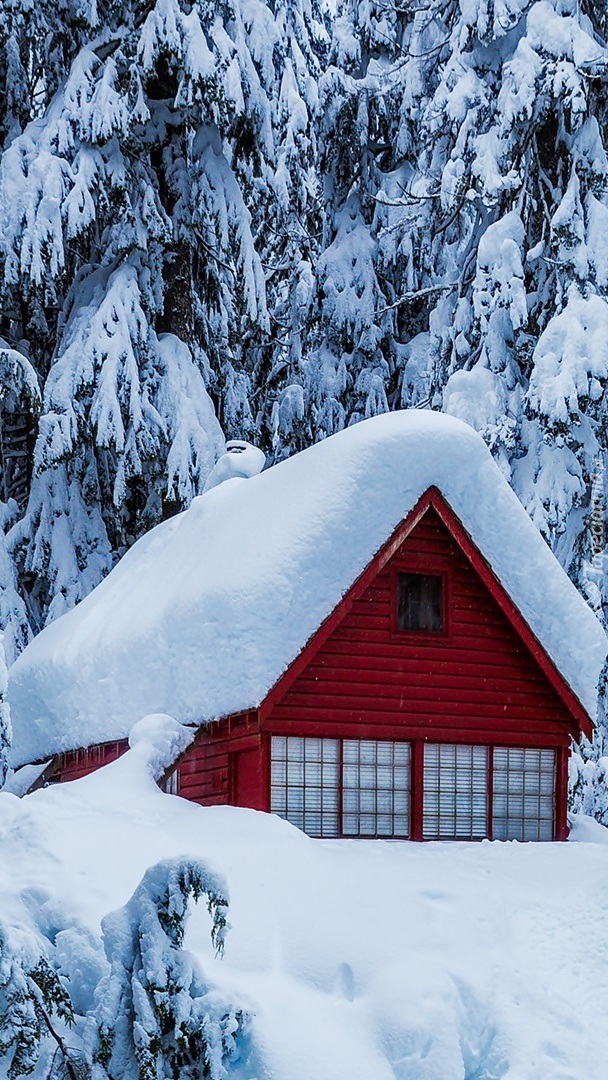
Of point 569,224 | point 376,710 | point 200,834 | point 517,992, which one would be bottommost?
point 517,992

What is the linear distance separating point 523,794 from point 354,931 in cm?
503

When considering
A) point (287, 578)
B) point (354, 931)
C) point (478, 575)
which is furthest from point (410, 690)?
point (354, 931)

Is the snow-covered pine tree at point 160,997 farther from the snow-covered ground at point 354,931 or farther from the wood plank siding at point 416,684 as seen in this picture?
the wood plank siding at point 416,684

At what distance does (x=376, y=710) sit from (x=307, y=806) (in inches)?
52.8

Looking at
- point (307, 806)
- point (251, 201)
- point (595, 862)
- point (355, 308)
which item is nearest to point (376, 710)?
point (307, 806)

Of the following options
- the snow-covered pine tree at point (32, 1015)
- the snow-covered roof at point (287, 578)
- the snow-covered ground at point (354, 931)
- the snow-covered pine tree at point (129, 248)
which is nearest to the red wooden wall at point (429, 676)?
the snow-covered roof at point (287, 578)

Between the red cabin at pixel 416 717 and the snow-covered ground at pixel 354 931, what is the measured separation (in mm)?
1139

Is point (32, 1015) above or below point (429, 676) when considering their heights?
below

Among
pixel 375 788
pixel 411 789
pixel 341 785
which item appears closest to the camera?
pixel 341 785

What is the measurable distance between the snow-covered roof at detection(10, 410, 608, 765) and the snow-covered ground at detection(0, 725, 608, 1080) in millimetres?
1821

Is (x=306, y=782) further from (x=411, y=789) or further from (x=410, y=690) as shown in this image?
(x=410, y=690)

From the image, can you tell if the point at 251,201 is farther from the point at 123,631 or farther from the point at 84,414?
the point at 123,631

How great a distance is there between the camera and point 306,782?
757 inches

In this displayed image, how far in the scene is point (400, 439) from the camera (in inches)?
770
